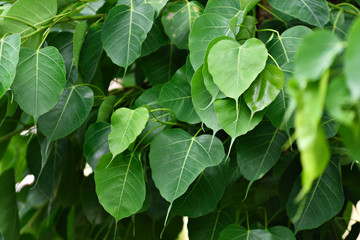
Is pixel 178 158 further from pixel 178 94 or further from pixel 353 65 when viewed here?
pixel 353 65

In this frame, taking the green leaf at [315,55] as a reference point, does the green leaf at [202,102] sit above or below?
below

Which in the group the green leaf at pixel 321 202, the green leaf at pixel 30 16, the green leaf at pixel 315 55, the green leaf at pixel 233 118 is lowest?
the green leaf at pixel 321 202

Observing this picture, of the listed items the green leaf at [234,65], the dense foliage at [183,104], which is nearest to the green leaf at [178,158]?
the dense foliage at [183,104]

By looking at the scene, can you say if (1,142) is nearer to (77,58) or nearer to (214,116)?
(77,58)

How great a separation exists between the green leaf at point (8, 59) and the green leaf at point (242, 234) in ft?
1.26

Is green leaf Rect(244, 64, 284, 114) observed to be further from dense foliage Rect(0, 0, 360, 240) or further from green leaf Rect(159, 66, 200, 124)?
green leaf Rect(159, 66, 200, 124)

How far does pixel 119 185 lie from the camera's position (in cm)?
68

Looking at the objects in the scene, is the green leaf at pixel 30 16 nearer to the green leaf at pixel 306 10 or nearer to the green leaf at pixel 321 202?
the green leaf at pixel 306 10

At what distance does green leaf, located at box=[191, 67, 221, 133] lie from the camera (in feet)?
2.13

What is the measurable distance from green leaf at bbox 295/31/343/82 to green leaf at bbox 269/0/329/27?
15.5 inches

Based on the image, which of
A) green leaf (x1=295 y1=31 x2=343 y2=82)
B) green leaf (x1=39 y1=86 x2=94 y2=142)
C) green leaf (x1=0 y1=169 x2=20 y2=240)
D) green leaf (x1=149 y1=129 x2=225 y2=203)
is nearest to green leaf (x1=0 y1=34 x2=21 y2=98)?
green leaf (x1=39 y1=86 x2=94 y2=142)

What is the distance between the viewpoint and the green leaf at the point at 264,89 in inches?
23.7

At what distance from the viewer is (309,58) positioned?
0.29 m

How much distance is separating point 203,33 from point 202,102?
0.34ft
